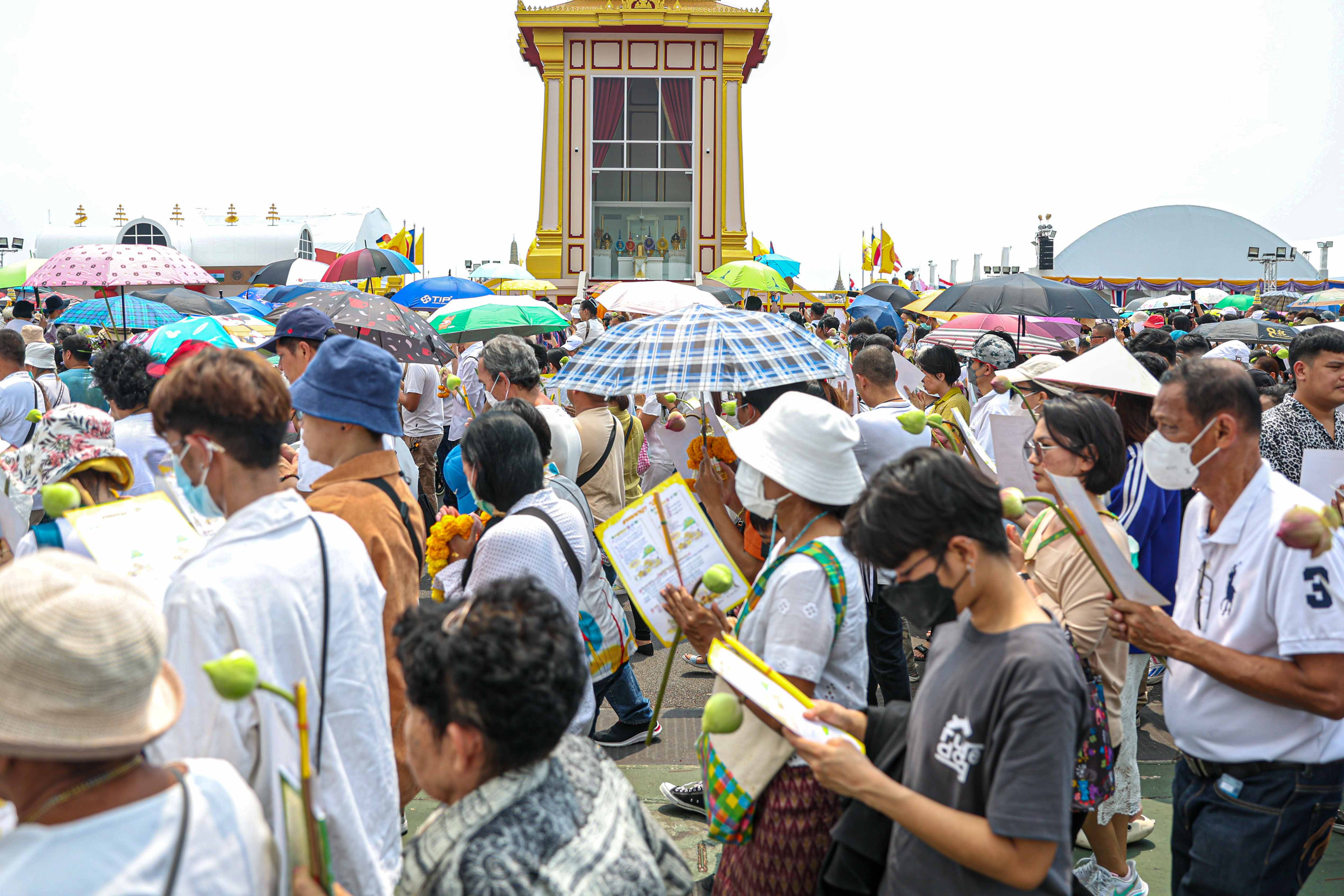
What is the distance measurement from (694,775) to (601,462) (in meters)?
1.88

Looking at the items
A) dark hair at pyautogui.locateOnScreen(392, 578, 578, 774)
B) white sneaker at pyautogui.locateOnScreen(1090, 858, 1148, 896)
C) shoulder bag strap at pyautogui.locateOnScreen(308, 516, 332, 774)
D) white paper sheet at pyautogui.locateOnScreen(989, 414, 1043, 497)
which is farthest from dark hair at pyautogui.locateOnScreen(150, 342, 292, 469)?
white sneaker at pyautogui.locateOnScreen(1090, 858, 1148, 896)

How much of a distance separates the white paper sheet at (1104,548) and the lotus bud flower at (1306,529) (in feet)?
1.17

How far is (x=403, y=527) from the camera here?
3324 mm

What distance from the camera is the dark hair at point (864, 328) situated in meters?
10.2

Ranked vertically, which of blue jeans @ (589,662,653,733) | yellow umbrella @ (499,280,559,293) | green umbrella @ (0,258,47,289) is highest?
green umbrella @ (0,258,47,289)

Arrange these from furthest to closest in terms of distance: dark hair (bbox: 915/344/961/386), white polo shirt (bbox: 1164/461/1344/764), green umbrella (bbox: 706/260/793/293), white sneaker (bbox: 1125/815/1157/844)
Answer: green umbrella (bbox: 706/260/793/293) < dark hair (bbox: 915/344/961/386) < white sneaker (bbox: 1125/815/1157/844) < white polo shirt (bbox: 1164/461/1344/764)

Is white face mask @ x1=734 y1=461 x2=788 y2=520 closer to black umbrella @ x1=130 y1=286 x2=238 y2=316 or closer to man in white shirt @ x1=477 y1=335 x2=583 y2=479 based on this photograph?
man in white shirt @ x1=477 y1=335 x2=583 y2=479

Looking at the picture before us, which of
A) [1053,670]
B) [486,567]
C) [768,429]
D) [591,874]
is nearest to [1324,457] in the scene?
[768,429]

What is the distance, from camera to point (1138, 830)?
434 centimetres

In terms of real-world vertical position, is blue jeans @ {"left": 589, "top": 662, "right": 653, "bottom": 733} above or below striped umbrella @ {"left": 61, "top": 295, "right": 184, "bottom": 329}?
below

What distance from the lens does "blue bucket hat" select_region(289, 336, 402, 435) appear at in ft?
10.5

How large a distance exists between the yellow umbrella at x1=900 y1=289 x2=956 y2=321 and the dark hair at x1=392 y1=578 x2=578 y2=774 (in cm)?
943

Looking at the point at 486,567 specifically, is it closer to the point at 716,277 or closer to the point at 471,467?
the point at 471,467

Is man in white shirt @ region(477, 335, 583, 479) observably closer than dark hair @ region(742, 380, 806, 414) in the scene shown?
No
